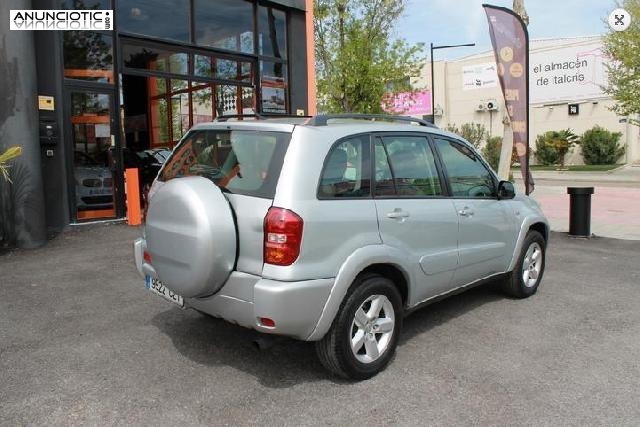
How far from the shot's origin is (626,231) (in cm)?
992

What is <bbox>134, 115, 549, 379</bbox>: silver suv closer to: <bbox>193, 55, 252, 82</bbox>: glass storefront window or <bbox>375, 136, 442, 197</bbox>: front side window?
<bbox>375, 136, 442, 197</bbox>: front side window

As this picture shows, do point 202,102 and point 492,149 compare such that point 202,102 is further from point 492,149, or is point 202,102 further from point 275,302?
point 492,149

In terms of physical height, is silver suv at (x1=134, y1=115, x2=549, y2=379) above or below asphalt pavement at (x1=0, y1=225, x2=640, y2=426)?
above

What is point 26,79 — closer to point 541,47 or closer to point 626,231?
point 626,231

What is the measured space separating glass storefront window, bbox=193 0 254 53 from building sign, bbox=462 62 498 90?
30.1m

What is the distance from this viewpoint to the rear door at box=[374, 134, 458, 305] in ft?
12.8

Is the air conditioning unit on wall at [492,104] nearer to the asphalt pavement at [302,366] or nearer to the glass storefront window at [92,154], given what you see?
the glass storefront window at [92,154]

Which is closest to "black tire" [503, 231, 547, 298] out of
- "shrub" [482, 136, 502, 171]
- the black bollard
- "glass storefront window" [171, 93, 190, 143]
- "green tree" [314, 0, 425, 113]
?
the black bollard

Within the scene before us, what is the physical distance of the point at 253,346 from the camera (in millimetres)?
3666

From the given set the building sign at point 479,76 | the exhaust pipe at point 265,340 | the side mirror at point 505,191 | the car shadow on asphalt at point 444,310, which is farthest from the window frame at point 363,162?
the building sign at point 479,76

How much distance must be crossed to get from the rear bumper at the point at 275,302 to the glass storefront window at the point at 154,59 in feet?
25.5

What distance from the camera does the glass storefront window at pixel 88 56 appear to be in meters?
9.09

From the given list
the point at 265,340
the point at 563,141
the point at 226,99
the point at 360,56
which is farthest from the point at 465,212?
the point at 563,141

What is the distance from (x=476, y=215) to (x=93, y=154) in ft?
23.1
